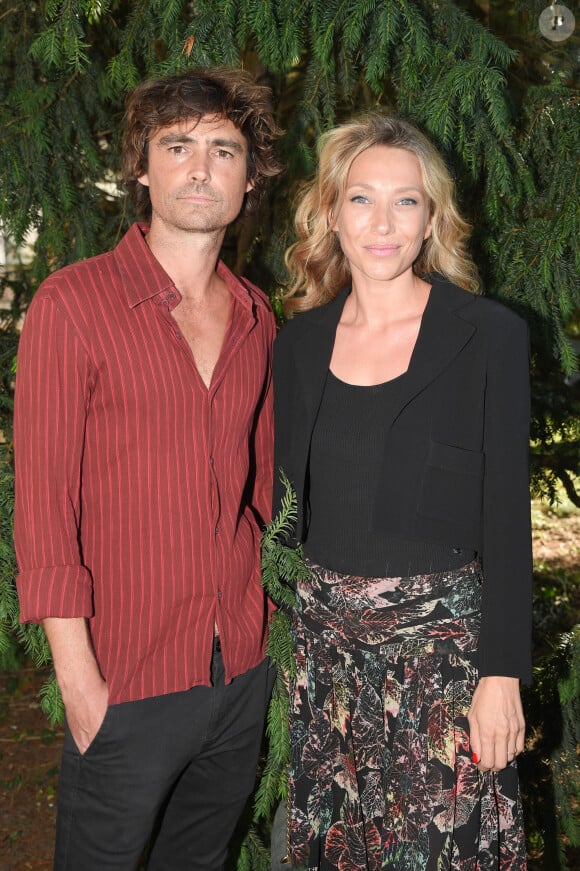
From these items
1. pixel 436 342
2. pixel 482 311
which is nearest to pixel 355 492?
pixel 436 342

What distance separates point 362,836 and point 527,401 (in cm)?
114

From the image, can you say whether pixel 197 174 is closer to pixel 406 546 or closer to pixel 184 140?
pixel 184 140

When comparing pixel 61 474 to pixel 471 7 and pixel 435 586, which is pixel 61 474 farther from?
pixel 471 7

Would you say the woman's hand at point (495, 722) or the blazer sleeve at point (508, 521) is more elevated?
the blazer sleeve at point (508, 521)

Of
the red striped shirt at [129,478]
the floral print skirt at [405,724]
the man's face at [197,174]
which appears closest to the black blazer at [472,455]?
the floral print skirt at [405,724]

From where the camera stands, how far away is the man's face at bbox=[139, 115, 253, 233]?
221cm

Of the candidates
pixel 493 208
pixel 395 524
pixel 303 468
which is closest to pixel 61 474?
pixel 303 468

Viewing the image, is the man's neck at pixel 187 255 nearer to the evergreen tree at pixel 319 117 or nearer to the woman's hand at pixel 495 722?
the evergreen tree at pixel 319 117

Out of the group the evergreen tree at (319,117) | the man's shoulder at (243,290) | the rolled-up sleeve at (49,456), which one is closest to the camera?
the rolled-up sleeve at (49,456)

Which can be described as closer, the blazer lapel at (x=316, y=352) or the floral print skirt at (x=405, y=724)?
the floral print skirt at (x=405, y=724)

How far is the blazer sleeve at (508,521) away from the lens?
1992 mm

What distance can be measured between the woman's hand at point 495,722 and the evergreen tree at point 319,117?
117cm

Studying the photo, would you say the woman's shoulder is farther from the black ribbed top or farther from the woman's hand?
the woman's hand

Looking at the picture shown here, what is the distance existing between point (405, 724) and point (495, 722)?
0.70 ft
